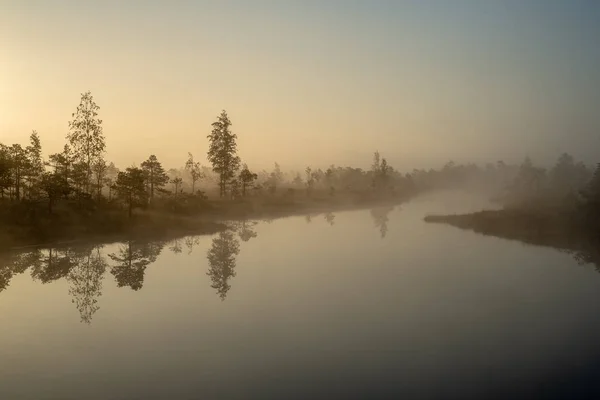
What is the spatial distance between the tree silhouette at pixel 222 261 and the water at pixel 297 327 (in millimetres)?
233

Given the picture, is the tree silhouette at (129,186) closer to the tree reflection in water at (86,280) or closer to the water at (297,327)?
the tree reflection in water at (86,280)

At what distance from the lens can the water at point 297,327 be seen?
1273 cm

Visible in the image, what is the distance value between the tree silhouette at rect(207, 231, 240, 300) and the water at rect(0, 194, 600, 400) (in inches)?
9.2

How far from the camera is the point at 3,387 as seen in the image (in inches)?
488

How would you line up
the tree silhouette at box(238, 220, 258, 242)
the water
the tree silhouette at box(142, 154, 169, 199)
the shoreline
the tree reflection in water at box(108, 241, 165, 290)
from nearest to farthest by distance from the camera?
the water, the tree reflection in water at box(108, 241, 165, 290), the shoreline, the tree silhouette at box(238, 220, 258, 242), the tree silhouette at box(142, 154, 169, 199)

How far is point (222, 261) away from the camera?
113 ft

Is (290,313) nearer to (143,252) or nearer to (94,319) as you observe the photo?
Result: (94,319)

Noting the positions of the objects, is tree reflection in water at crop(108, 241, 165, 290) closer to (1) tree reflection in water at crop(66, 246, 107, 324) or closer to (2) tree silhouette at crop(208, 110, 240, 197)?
(1) tree reflection in water at crop(66, 246, 107, 324)

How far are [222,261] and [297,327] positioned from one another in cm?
1759

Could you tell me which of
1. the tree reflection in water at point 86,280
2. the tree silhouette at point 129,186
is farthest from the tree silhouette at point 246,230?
the tree reflection in water at point 86,280

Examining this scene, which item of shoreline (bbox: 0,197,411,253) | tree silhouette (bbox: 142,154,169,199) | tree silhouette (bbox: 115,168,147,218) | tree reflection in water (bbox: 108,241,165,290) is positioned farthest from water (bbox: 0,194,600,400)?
tree silhouette (bbox: 142,154,169,199)

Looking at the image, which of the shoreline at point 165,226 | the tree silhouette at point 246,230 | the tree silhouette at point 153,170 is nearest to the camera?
the shoreline at point 165,226

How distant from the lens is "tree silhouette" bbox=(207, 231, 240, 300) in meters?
26.3

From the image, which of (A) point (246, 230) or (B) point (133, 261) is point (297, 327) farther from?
(A) point (246, 230)
